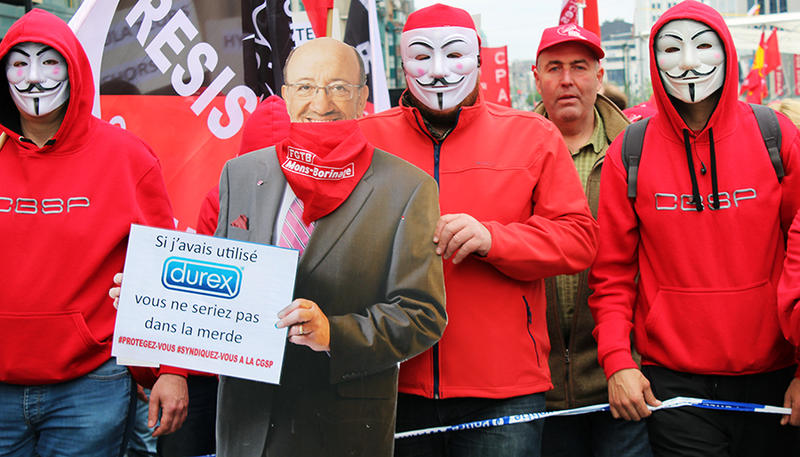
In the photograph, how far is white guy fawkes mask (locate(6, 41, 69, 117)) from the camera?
312 centimetres

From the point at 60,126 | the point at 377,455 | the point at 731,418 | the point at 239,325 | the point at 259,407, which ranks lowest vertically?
the point at 731,418

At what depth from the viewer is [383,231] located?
106 inches

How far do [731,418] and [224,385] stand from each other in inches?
71.7

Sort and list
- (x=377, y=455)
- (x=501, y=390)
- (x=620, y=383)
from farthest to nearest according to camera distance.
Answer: (x=620, y=383) < (x=501, y=390) < (x=377, y=455)

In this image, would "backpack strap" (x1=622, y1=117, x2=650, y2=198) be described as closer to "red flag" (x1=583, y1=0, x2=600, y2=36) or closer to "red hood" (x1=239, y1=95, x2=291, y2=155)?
"red hood" (x1=239, y1=95, x2=291, y2=155)

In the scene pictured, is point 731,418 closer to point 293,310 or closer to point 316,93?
point 293,310

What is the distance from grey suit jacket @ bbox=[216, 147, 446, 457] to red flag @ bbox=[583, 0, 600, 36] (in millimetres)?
3948

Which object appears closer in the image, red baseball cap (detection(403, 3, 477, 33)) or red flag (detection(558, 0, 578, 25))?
red baseball cap (detection(403, 3, 477, 33))

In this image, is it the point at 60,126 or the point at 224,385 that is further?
the point at 60,126

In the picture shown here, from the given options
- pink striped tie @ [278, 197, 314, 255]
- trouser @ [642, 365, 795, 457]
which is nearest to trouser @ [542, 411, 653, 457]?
trouser @ [642, 365, 795, 457]

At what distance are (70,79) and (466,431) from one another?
1902mm

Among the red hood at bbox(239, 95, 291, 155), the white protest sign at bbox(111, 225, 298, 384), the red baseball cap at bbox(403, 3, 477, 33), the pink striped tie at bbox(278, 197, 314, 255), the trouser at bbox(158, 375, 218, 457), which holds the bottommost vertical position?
the trouser at bbox(158, 375, 218, 457)

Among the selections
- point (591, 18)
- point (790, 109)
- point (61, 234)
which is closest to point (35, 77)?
point (61, 234)

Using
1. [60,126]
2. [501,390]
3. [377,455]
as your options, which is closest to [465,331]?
[501,390]
